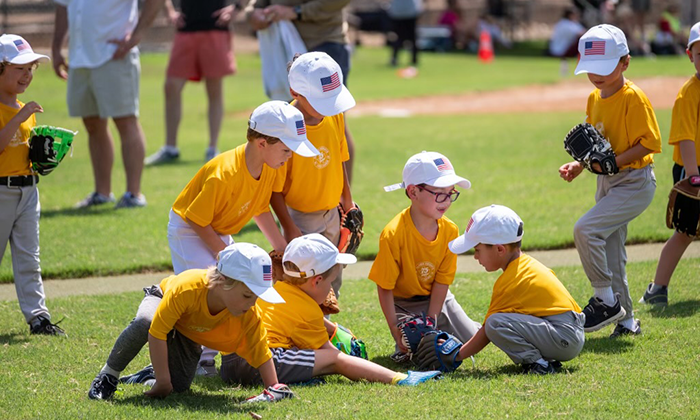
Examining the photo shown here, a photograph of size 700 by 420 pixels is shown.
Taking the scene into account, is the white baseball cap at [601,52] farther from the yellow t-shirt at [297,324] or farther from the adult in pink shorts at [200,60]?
the adult in pink shorts at [200,60]

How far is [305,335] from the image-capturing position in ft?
15.4

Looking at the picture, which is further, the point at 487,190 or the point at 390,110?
the point at 390,110

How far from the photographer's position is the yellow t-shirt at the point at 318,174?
5.37m

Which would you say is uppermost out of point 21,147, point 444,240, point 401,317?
point 21,147

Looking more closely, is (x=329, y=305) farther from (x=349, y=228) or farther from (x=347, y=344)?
(x=349, y=228)

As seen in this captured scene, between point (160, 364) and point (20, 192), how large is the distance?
1864 millimetres

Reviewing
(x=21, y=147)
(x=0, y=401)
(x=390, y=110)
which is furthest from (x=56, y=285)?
(x=390, y=110)

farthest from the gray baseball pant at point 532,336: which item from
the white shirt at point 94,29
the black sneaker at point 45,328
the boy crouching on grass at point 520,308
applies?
the white shirt at point 94,29

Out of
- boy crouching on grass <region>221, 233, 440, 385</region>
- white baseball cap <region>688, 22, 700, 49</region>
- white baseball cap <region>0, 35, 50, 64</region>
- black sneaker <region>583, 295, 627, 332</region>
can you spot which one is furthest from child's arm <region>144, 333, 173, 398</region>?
Answer: white baseball cap <region>688, 22, 700, 49</region>

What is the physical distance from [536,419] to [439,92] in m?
14.9

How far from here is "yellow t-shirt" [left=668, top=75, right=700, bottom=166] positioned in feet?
18.5

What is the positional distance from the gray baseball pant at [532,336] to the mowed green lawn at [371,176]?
2.72 meters

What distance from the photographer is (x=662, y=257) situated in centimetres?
599

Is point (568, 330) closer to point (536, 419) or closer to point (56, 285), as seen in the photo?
point (536, 419)
